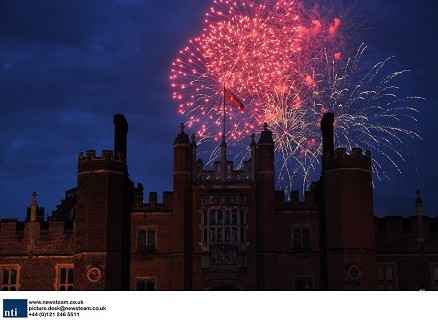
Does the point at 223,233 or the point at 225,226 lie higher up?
the point at 225,226

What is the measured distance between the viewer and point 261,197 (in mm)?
39094

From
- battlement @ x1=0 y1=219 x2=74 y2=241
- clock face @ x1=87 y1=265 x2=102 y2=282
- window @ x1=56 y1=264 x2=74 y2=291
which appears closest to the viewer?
clock face @ x1=87 y1=265 x2=102 y2=282

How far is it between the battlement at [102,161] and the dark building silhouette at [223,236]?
0.06 meters

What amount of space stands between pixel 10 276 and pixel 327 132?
20.1 metres

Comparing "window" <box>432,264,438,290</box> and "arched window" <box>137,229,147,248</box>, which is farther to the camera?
"window" <box>432,264,438,290</box>

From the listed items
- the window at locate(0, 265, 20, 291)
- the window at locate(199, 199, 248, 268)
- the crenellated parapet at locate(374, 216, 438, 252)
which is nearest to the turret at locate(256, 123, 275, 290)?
the window at locate(199, 199, 248, 268)

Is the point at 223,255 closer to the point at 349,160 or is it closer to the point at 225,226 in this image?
the point at 225,226

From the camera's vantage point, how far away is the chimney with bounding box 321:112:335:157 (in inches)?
1607

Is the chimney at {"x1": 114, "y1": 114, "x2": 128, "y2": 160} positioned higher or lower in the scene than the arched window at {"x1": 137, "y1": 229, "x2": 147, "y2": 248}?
higher

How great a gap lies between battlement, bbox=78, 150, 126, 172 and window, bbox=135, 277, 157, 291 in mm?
6234
